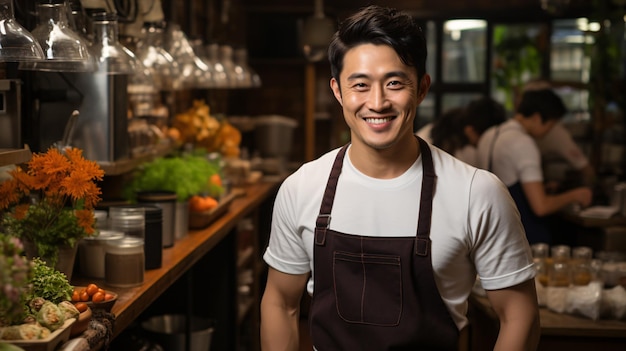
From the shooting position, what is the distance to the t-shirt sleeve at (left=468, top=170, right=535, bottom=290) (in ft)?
8.11

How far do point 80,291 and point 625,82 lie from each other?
690 centimetres

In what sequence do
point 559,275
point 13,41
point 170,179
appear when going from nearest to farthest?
point 13,41
point 559,275
point 170,179

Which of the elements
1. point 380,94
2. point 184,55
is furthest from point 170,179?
point 380,94

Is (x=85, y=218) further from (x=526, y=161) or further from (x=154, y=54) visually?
(x=526, y=161)

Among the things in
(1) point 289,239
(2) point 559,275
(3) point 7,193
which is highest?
(3) point 7,193

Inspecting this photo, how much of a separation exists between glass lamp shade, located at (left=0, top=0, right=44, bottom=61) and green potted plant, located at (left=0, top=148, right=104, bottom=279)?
330 millimetres

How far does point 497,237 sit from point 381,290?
0.33 m

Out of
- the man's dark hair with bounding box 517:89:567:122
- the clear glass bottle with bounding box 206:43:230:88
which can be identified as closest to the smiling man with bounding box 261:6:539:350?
the clear glass bottle with bounding box 206:43:230:88

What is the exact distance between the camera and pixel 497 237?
2475 mm

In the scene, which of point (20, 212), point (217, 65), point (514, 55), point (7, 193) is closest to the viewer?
point (7, 193)

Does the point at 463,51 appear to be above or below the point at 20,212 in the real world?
above

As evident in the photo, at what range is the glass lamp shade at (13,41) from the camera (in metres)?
2.64

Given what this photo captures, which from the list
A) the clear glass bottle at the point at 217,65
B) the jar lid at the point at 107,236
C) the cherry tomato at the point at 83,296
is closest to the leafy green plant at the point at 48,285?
the cherry tomato at the point at 83,296

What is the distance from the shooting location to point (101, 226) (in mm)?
3711
